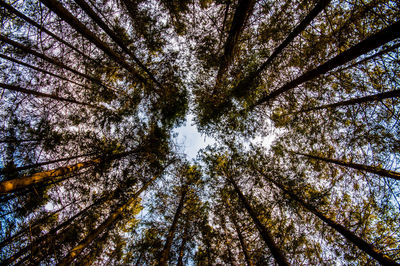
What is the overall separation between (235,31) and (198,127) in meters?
5.49

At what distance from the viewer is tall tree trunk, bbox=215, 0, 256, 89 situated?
4524 millimetres

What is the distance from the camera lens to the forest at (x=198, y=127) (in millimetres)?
5176

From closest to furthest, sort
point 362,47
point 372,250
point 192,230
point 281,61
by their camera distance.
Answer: point 362,47, point 372,250, point 281,61, point 192,230

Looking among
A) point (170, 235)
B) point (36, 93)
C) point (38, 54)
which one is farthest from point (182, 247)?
point (38, 54)

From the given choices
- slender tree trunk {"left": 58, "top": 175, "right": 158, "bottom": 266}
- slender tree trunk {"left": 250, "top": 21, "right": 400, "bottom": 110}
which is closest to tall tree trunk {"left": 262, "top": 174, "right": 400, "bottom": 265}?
slender tree trunk {"left": 250, "top": 21, "right": 400, "bottom": 110}

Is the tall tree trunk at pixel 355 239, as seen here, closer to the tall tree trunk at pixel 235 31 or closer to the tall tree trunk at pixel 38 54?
the tall tree trunk at pixel 235 31

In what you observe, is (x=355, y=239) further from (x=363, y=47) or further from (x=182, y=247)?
(x=182, y=247)

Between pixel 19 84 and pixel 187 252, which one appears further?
pixel 187 252

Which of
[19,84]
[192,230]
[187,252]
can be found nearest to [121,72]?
[19,84]

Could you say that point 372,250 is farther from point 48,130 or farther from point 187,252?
point 48,130

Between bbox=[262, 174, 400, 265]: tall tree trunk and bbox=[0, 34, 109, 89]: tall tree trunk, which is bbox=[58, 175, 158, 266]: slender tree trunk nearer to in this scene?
bbox=[0, 34, 109, 89]: tall tree trunk

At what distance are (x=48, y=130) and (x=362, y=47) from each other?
11.5m

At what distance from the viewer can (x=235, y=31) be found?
5191 millimetres

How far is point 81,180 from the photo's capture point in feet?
22.1
